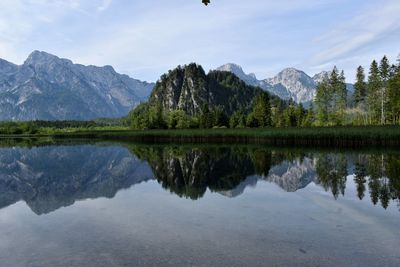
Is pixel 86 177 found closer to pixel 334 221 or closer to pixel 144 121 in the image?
pixel 334 221

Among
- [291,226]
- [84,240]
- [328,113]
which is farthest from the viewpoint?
[328,113]

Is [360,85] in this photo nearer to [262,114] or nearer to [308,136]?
[262,114]

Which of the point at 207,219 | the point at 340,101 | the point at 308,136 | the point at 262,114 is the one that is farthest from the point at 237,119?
the point at 207,219

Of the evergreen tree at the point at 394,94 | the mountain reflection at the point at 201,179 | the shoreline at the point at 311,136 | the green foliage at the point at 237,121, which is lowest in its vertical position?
the mountain reflection at the point at 201,179

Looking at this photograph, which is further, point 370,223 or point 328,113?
point 328,113

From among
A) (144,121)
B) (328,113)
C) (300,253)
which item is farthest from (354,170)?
(144,121)

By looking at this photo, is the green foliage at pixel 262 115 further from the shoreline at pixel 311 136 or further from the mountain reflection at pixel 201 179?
the mountain reflection at pixel 201 179

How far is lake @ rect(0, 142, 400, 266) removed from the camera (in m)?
11.9

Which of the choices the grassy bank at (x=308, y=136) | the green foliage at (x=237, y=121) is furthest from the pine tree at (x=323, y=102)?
the grassy bank at (x=308, y=136)

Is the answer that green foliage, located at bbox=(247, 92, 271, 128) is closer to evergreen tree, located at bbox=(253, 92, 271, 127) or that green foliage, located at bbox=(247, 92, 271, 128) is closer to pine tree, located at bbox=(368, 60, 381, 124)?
evergreen tree, located at bbox=(253, 92, 271, 127)

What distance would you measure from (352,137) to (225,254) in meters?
59.1

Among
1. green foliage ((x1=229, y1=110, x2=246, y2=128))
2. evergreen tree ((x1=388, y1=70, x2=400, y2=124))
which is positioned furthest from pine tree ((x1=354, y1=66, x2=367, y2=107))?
green foliage ((x1=229, y1=110, x2=246, y2=128))

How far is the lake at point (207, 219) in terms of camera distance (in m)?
11.9

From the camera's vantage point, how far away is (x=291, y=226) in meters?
15.8
